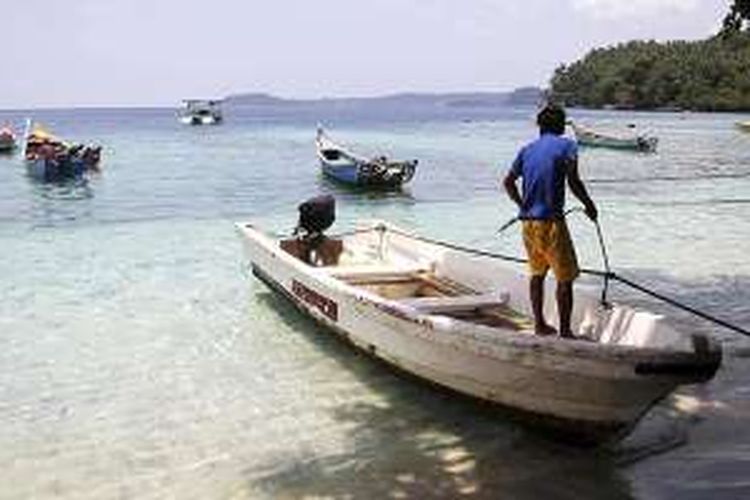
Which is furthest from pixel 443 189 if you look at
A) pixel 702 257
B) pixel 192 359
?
pixel 192 359

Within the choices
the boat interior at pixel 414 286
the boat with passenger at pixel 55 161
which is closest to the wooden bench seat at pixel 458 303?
the boat interior at pixel 414 286

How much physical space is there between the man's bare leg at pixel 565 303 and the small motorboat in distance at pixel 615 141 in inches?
1897

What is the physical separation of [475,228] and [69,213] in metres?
12.1

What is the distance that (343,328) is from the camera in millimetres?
12281

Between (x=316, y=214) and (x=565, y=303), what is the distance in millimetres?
6906

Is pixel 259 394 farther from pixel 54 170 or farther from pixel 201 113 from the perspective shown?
pixel 201 113

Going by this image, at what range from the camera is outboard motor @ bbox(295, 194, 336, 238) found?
51.4 ft

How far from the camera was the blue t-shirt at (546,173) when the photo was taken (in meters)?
8.97

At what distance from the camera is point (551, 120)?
9.04 meters

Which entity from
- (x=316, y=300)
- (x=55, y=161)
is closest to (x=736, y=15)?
(x=316, y=300)

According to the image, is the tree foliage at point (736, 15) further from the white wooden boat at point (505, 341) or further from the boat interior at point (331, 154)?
the boat interior at point (331, 154)

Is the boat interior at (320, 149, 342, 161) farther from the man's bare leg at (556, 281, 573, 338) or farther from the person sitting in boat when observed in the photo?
the man's bare leg at (556, 281, 573, 338)

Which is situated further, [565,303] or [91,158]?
[91,158]

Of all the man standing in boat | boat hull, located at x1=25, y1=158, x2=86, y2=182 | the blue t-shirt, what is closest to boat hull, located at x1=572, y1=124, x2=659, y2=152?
boat hull, located at x1=25, y1=158, x2=86, y2=182
